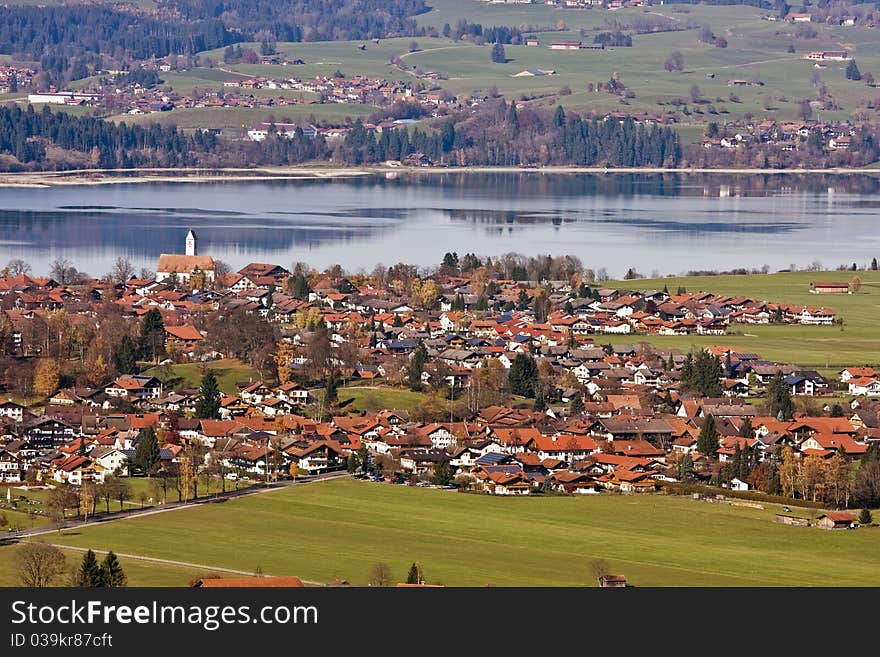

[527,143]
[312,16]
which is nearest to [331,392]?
[527,143]

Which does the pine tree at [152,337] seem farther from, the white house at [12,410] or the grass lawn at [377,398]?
the white house at [12,410]

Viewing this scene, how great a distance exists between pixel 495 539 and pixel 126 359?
38.0 feet

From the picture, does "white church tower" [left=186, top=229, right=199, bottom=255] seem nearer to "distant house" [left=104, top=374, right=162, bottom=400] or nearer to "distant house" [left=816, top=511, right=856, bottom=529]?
"distant house" [left=104, top=374, right=162, bottom=400]

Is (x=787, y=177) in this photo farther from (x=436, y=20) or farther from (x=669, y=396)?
(x=669, y=396)

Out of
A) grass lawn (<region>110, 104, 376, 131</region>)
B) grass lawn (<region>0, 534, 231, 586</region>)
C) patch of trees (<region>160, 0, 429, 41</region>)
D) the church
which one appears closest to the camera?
grass lawn (<region>0, 534, 231, 586</region>)

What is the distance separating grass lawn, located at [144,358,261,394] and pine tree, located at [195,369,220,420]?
808 millimetres

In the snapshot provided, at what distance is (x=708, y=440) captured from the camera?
24859 mm

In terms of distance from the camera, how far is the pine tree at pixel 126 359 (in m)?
29.4

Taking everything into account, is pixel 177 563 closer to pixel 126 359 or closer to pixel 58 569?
pixel 58 569

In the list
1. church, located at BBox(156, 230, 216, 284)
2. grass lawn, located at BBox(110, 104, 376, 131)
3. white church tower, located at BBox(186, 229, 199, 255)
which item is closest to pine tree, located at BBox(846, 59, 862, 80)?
grass lawn, located at BBox(110, 104, 376, 131)

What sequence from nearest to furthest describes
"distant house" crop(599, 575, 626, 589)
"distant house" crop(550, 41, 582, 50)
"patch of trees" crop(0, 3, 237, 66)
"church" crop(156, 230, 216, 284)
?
"distant house" crop(599, 575, 626, 589)
"church" crop(156, 230, 216, 284)
"distant house" crop(550, 41, 582, 50)
"patch of trees" crop(0, 3, 237, 66)

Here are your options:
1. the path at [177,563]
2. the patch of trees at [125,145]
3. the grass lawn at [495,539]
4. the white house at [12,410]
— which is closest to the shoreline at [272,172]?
the patch of trees at [125,145]

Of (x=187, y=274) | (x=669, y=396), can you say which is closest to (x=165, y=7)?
(x=187, y=274)

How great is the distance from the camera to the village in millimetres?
23578
